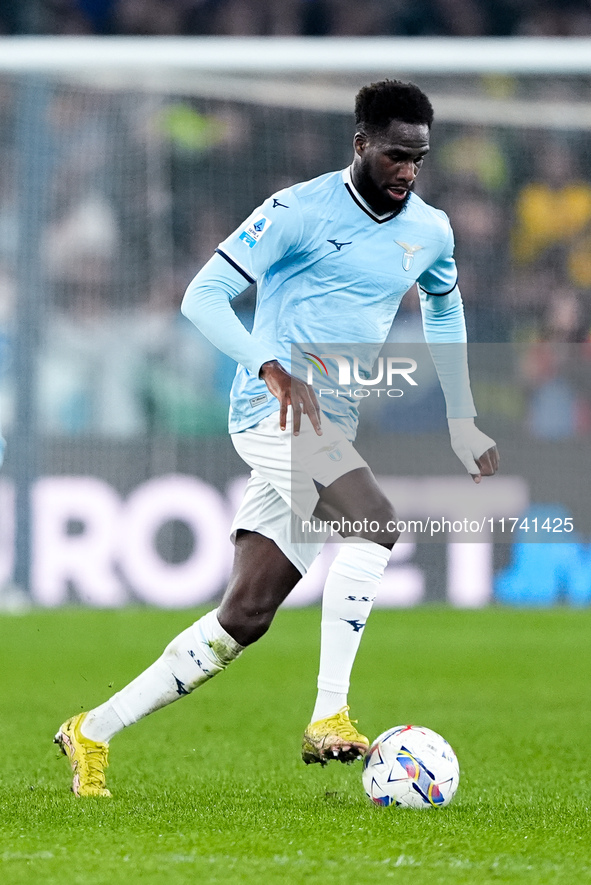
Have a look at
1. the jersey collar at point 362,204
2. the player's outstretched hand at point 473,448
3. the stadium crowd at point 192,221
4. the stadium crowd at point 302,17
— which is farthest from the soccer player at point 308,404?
the stadium crowd at point 302,17

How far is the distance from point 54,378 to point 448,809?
722 cm

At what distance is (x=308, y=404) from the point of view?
12.5 ft

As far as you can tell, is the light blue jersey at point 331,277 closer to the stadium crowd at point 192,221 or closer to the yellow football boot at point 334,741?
the yellow football boot at point 334,741

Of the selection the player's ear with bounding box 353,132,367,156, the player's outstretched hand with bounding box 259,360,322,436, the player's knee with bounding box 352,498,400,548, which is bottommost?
the player's knee with bounding box 352,498,400,548

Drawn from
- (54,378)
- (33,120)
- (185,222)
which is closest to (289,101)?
(185,222)

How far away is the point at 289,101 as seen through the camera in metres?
10.9

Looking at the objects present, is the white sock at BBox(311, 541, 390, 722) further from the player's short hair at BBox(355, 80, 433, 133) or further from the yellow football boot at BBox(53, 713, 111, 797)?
the player's short hair at BBox(355, 80, 433, 133)

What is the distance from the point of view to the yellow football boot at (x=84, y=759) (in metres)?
3.99

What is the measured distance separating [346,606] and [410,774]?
1.77 feet

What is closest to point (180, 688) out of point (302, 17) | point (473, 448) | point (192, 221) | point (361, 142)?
point (473, 448)

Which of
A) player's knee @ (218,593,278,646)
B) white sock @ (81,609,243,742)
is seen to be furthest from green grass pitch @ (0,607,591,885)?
player's knee @ (218,593,278,646)

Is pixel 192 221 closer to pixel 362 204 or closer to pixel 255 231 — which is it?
pixel 362 204

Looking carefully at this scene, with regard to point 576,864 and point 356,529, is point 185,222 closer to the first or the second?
point 356,529

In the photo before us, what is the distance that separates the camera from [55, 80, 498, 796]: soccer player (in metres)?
3.97
